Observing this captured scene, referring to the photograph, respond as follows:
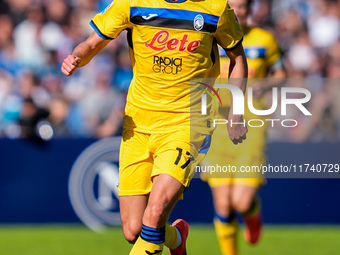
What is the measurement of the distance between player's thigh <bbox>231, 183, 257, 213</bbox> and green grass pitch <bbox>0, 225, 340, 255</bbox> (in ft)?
3.71

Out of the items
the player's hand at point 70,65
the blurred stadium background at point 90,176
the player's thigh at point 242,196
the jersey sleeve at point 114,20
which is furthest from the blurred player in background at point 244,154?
the player's hand at point 70,65

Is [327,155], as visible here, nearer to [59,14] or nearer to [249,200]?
[249,200]

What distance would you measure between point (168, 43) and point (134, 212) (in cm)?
145

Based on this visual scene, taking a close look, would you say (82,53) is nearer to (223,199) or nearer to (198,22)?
(198,22)

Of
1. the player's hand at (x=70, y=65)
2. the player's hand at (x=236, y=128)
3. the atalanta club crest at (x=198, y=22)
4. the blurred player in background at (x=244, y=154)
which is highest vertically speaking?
the atalanta club crest at (x=198, y=22)

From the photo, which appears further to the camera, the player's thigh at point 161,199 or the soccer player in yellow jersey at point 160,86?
the soccer player in yellow jersey at point 160,86

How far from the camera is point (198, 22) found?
18.4 ft

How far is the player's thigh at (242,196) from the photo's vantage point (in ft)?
26.1

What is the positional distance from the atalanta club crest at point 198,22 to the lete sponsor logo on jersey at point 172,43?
110mm

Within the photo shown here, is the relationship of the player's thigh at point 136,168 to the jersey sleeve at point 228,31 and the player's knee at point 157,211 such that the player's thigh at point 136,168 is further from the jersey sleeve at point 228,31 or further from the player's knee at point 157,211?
the jersey sleeve at point 228,31

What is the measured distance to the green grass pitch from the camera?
889 cm

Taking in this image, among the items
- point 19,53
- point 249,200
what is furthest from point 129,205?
point 19,53

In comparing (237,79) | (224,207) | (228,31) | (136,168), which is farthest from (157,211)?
(224,207)

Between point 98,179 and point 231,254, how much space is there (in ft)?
8.82
